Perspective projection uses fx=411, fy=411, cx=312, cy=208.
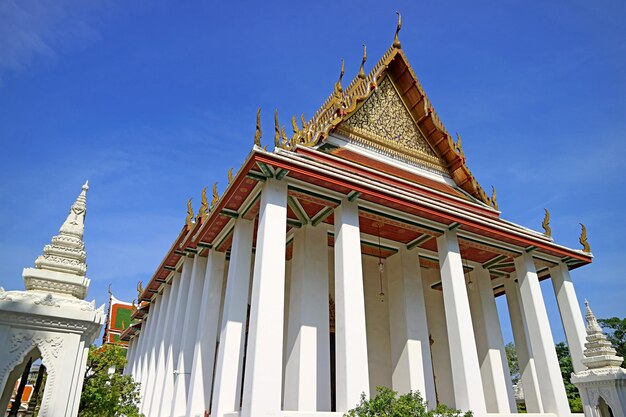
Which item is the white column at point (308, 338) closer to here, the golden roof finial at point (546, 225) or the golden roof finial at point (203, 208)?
the golden roof finial at point (203, 208)

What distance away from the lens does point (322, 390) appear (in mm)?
6734

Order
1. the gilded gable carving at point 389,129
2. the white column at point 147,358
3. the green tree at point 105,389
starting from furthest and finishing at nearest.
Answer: the white column at point 147,358
the gilded gable carving at point 389,129
the green tree at point 105,389

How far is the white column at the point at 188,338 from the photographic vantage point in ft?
26.5

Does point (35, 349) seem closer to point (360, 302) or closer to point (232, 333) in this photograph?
point (232, 333)

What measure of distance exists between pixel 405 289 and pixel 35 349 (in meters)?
6.68

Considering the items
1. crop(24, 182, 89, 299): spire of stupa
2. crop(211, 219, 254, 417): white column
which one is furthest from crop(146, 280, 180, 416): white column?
crop(24, 182, 89, 299): spire of stupa

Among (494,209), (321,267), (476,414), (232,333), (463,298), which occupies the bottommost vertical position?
(476,414)

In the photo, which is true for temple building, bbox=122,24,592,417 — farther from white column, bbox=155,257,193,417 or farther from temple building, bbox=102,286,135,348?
temple building, bbox=102,286,135,348

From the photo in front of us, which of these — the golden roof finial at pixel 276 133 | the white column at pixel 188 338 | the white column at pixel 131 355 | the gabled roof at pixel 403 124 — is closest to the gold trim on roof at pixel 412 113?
the gabled roof at pixel 403 124

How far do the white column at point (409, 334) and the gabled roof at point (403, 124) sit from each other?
2.95 m

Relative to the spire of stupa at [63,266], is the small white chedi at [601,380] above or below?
below

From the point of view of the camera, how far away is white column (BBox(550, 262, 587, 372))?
8.82 metres

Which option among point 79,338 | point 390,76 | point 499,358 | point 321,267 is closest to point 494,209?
point 499,358

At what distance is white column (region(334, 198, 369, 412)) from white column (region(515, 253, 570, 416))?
14.2ft
